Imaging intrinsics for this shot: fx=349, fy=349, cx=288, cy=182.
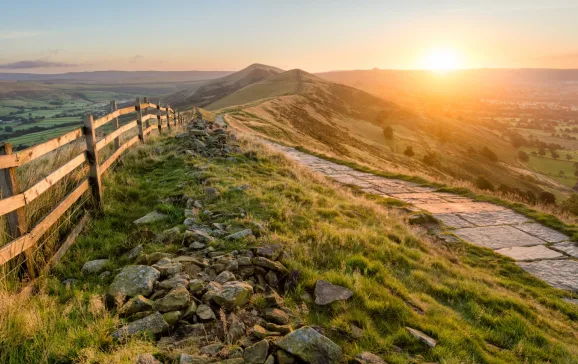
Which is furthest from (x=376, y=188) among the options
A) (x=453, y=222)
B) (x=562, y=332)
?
(x=562, y=332)

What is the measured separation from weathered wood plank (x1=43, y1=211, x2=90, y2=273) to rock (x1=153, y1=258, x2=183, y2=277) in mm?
1550

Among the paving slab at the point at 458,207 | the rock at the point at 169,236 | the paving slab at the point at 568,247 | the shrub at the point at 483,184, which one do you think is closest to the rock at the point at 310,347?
the rock at the point at 169,236

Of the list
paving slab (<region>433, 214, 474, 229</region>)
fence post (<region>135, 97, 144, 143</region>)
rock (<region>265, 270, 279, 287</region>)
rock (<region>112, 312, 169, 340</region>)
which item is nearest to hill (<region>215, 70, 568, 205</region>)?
fence post (<region>135, 97, 144, 143</region>)

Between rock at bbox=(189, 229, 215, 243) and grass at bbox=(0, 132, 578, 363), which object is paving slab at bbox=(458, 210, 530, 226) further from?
rock at bbox=(189, 229, 215, 243)

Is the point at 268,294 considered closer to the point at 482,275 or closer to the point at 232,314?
the point at 232,314

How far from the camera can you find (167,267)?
4617 millimetres

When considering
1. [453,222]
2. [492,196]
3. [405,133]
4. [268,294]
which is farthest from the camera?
[405,133]

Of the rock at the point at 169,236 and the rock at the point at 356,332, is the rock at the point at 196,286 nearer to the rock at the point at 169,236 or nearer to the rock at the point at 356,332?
the rock at the point at 169,236

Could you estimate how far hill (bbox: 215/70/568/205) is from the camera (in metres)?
46.5

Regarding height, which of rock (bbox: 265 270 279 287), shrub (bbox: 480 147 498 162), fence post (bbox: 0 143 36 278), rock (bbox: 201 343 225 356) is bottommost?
shrub (bbox: 480 147 498 162)

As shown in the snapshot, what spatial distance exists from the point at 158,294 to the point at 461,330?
390 cm

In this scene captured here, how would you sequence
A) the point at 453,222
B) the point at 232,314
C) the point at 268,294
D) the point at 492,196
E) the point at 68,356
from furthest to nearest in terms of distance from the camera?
the point at 492,196 < the point at 453,222 < the point at 268,294 < the point at 232,314 < the point at 68,356

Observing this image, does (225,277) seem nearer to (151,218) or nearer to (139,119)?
(151,218)

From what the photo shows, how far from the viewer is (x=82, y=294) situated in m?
4.10
